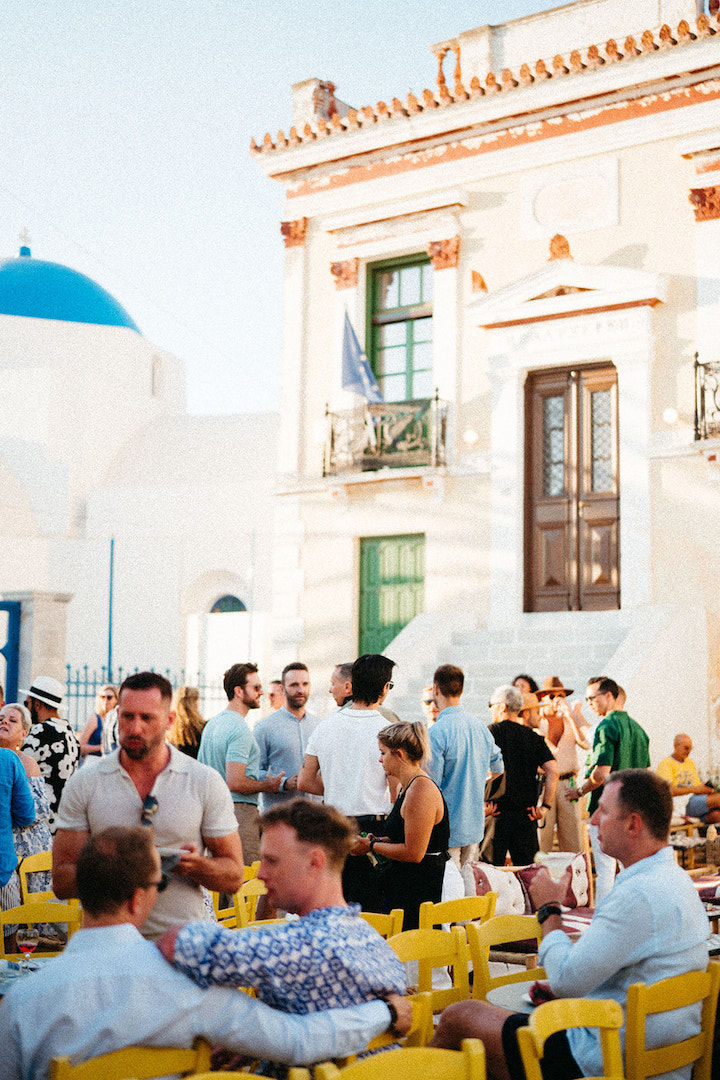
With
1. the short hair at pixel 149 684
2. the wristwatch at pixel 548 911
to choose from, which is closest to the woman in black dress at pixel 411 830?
the wristwatch at pixel 548 911

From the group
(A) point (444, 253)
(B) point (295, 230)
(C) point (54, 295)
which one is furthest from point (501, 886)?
(C) point (54, 295)

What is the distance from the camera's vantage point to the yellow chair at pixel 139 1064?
8.74 ft

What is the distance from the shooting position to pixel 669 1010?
3.53 metres

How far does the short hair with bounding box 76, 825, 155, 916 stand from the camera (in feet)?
9.73

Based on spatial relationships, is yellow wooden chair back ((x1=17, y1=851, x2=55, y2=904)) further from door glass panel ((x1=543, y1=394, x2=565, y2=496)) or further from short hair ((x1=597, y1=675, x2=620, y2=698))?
door glass panel ((x1=543, y1=394, x2=565, y2=496))

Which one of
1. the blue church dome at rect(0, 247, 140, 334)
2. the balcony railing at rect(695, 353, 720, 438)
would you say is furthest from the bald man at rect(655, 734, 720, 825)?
the blue church dome at rect(0, 247, 140, 334)

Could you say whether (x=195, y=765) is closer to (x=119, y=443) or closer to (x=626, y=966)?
(x=626, y=966)

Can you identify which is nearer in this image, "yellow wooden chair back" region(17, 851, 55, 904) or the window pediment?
"yellow wooden chair back" region(17, 851, 55, 904)

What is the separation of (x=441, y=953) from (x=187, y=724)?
3.84 metres

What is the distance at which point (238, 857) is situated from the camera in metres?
3.89

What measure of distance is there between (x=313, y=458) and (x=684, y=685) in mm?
5847

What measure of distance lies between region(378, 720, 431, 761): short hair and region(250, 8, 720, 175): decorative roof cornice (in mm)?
10954

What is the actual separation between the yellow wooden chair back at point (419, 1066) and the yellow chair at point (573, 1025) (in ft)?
0.86

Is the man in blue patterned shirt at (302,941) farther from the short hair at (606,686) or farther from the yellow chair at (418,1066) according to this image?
the short hair at (606,686)
